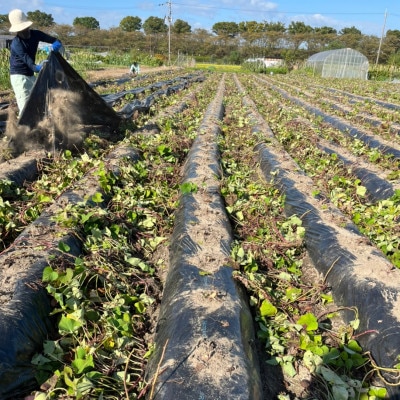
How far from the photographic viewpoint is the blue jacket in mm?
5316

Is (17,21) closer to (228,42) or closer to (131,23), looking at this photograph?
(228,42)

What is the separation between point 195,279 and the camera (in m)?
2.49

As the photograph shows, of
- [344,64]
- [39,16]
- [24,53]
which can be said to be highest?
[39,16]

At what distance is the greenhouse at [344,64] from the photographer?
32.5 meters

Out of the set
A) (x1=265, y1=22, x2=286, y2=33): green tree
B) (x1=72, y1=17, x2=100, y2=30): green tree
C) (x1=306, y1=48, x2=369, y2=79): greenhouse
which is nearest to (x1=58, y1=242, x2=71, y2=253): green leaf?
(x1=306, y1=48, x2=369, y2=79): greenhouse

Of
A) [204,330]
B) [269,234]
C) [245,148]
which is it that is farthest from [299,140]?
Answer: [204,330]

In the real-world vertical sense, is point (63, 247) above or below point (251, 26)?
below

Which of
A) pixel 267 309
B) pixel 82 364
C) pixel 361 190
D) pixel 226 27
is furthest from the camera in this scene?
pixel 226 27

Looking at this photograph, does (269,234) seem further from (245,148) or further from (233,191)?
(245,148)

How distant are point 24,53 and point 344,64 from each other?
109ft

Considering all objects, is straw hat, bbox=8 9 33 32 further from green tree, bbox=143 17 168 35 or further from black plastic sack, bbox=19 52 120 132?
green tree, bbox=143 17 168 35

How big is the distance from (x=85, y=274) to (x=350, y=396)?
1837 mm

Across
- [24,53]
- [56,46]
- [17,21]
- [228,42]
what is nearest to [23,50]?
[24,53]

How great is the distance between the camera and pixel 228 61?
178 ft
